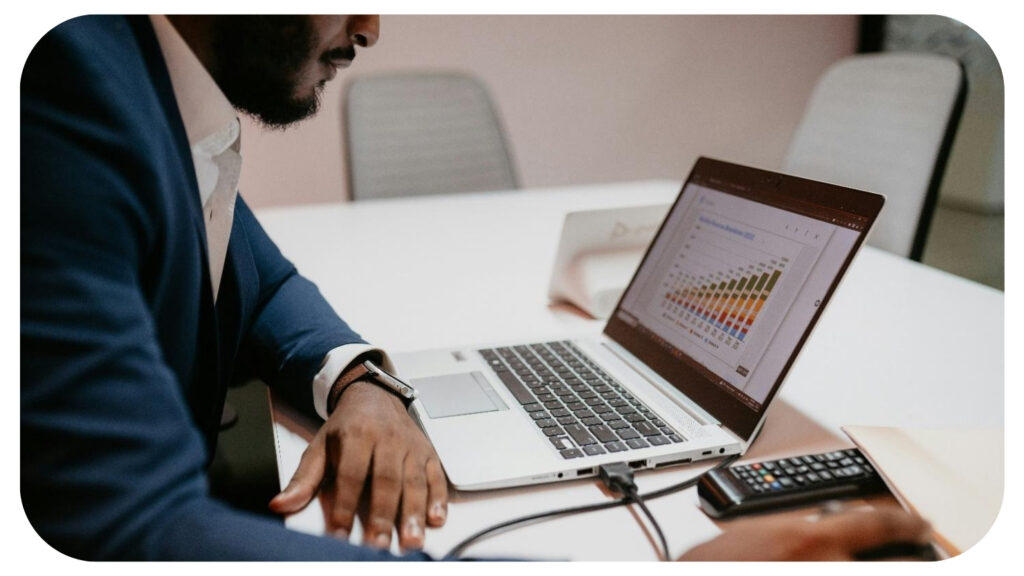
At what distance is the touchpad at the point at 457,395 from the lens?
0.63 m

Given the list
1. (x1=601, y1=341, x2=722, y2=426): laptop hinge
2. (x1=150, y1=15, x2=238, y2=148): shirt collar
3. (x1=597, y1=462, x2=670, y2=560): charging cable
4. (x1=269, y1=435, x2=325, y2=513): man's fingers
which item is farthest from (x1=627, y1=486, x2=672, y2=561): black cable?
(x1=150, y1=15, x2=238, y2=148): shirt collar

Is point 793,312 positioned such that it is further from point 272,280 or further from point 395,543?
point 272,280

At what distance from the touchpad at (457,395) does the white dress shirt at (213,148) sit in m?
0.05

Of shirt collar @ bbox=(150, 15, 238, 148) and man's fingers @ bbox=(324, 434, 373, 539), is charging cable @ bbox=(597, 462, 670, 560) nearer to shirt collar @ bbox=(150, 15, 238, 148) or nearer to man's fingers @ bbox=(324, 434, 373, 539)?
man's fingers @ bbox=(324, 434, 373, 539)

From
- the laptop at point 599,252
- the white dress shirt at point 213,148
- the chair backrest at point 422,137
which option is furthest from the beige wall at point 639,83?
the white dress shirt at point 213,148

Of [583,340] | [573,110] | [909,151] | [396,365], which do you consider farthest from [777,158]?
[396,365]

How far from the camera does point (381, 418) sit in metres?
0.59

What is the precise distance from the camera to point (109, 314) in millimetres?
363

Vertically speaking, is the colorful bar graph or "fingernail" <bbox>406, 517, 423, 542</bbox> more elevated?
the colorful bar graph

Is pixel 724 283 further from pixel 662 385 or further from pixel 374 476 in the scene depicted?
pixel 374 476

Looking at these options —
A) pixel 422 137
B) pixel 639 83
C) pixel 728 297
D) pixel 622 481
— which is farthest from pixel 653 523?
pixel 639 83

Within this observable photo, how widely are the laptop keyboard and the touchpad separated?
2 cm

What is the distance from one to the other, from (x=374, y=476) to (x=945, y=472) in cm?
41

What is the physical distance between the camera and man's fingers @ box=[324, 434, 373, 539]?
49cm
